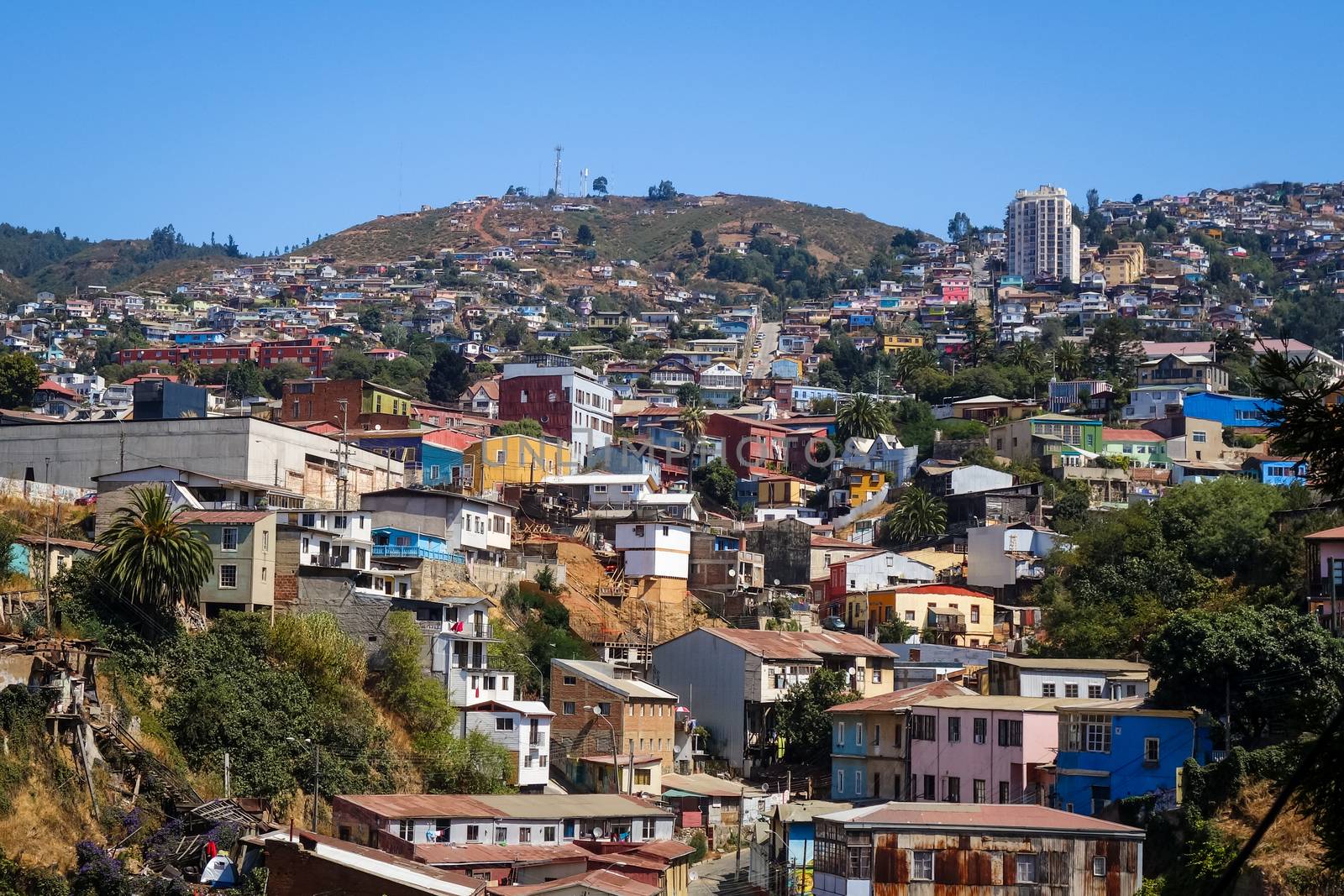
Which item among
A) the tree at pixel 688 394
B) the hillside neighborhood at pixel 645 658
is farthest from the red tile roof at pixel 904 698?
the tree at pixel 688 394

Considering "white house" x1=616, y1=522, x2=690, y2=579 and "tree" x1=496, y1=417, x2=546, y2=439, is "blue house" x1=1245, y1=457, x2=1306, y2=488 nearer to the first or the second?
"white house" x1=616, y1=522, x2=690, y2=579

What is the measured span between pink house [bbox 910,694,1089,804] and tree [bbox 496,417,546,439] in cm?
4695

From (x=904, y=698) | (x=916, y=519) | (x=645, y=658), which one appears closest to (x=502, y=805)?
(x=904, y=698)

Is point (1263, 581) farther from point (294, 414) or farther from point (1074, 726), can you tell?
point (294, 414)

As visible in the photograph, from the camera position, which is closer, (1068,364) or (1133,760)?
(1133,760)

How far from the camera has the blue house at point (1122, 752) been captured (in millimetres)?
45250

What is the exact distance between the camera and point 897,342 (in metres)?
170

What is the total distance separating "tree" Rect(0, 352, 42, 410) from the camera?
9831 centimetres

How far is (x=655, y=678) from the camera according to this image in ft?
205

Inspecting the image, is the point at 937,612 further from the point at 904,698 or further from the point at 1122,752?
the point at 1122,752

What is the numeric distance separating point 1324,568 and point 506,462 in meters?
40.3

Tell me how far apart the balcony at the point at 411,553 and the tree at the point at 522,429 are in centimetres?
3415

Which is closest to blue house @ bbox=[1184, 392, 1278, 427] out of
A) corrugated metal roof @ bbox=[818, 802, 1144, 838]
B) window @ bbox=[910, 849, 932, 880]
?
corrugated metal roof @ bbox=[818, 802, 1144, 838]

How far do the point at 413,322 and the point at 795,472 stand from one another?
91.2m
